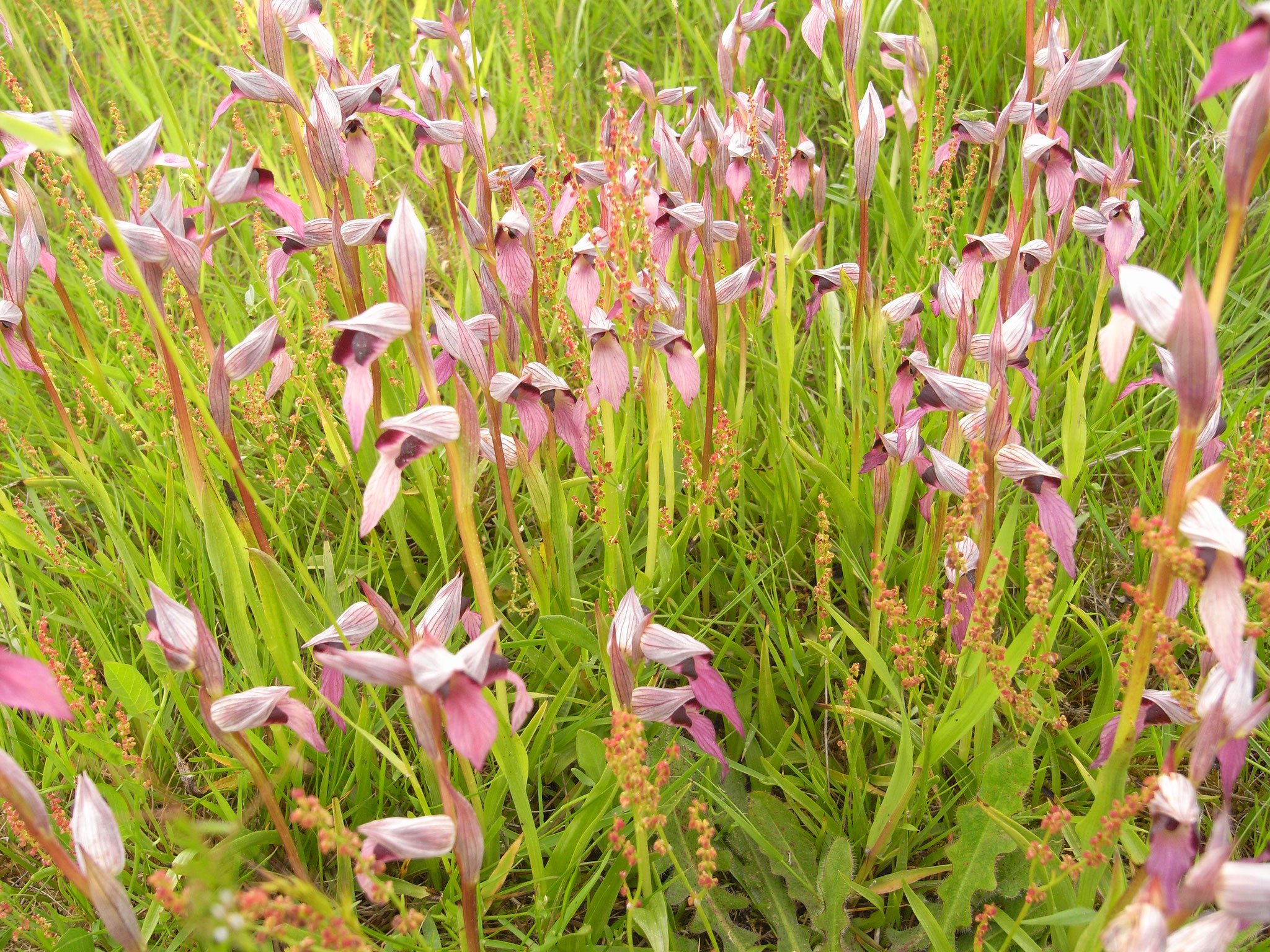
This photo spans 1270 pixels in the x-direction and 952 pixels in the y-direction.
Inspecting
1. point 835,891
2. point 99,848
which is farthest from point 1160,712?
point 99,848

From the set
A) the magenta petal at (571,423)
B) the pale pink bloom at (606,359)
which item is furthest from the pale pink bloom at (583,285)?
the magenta petal at (571,423)

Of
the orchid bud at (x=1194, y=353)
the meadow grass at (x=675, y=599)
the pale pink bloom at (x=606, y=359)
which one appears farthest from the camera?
the pale pink bloom at (x=606, y=359)

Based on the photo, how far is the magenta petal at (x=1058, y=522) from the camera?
5.25 feet

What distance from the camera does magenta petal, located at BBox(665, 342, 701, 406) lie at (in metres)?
2.04

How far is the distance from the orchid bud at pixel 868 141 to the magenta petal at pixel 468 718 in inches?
57.4

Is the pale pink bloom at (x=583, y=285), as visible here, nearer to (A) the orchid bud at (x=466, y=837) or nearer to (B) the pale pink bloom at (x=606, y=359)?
(B) the pale pink bloom at (x=606, y=359)

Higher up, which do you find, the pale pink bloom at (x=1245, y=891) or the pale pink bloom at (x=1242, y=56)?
the pale pink bloom at (x=1242, y=56)

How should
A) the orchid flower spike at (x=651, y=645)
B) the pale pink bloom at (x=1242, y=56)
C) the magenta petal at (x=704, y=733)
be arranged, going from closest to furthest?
the pale pink bloom at (x=1242, y=56) → the orchid flower spike at (x=651, y=645) → the magenta petal at (x=704, y=733)

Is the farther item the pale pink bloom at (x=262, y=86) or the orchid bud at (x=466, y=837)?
the pale pink bloom at (x=262, y=86)

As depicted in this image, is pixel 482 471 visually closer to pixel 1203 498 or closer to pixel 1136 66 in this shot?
pixel 1203 498

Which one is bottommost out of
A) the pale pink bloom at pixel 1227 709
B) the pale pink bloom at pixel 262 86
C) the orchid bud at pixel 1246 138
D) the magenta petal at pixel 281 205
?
the pale pink bloom at pixel 1227 709

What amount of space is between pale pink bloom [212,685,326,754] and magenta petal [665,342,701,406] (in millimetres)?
1014

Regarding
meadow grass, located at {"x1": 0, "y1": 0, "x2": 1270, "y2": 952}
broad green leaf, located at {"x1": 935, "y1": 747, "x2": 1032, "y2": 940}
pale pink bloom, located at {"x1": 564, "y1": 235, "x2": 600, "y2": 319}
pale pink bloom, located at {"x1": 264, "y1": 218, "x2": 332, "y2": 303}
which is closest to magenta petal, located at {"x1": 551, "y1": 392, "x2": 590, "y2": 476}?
meadow grass, located at {"x1": 0, "y1": 0, "x2": 1270, "y2": 952}

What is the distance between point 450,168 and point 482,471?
31.5 inches
